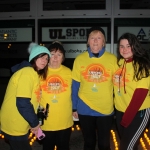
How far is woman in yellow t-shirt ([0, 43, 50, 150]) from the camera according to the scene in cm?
274

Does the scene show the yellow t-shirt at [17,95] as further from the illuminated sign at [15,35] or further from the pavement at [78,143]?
the illuminated sign at [15,35]

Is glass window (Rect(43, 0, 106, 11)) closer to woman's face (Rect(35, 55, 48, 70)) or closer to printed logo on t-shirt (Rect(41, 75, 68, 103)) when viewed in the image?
printed logo on t-shirt (Rect(41, 75, 68, 103))

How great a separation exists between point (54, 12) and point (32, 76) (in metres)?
3.87

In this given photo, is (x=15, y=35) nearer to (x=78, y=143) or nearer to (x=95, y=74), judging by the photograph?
(x=78, y=143)

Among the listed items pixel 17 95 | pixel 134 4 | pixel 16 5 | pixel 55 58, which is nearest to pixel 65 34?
pixel 16 5

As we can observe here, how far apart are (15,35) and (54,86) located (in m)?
3.57

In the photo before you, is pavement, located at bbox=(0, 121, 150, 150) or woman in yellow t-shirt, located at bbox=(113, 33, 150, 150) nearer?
woman in yellow t-shirt, located at bbox=(113, 33, 150, 150)

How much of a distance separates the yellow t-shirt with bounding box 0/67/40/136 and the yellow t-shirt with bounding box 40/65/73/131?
535 millimetres

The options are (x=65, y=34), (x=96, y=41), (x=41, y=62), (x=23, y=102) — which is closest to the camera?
(x=23, y=102)

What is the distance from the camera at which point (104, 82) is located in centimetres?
346

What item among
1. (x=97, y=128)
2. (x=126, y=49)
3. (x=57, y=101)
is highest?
(x=126, y=49)

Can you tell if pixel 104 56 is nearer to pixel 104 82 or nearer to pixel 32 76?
pixel 104 82

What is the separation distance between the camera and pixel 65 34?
21.2ft

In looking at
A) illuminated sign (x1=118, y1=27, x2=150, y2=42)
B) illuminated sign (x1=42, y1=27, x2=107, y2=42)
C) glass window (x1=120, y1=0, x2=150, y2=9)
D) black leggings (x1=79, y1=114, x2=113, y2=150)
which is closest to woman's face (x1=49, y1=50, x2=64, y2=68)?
black leggings (x1=79, y1=114, x2=113, y2=150)
